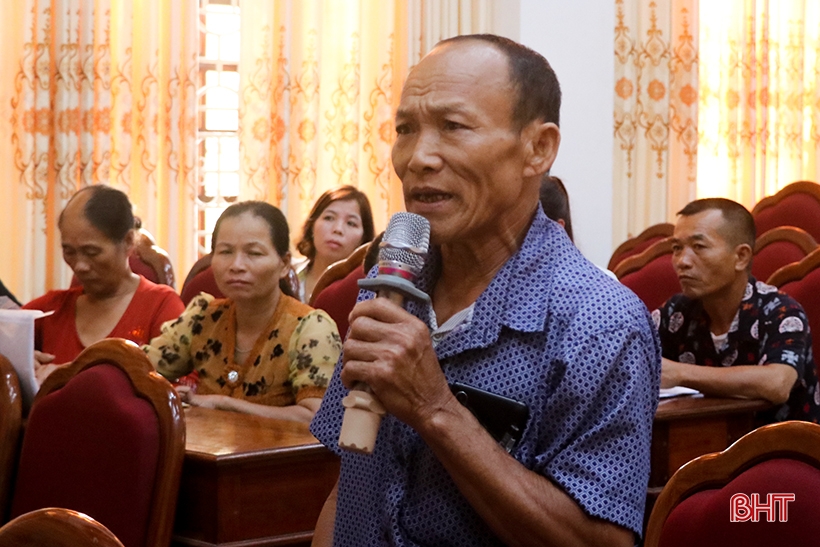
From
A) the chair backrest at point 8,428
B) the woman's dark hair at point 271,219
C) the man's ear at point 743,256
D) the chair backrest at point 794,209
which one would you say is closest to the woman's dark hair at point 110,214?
the woman's dark hair at point 271,219

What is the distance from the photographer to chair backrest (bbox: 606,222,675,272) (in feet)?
15.9

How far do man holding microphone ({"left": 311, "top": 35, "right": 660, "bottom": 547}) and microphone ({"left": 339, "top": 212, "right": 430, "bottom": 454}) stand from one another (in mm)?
23

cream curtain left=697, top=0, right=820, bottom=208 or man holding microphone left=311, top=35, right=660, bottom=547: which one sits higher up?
cream curtain left=697, top=0, right=820, bottom=208

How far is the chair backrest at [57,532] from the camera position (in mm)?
966

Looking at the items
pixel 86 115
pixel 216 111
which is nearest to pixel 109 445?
pixel 86 115

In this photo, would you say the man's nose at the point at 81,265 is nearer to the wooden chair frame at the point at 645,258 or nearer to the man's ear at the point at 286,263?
the man's ear at the point at 286,263

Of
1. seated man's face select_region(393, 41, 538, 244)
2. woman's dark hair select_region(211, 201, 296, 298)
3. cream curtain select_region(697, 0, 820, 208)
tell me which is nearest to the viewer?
seated man's face select_region(393, 41, 538, 244)

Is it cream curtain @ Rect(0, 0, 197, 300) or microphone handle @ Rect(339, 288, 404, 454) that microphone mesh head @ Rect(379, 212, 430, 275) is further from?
cream curtain @ Rect(0, 0, 197, 300)

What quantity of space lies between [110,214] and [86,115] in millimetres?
1580

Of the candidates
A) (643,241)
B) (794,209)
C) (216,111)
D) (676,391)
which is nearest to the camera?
(676,391)

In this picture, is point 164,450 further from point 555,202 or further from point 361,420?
point 555,202

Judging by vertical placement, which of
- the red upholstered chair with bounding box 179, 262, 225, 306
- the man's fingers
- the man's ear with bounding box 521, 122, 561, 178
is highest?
the man's ear with bounding box 521, 122, 561, 178

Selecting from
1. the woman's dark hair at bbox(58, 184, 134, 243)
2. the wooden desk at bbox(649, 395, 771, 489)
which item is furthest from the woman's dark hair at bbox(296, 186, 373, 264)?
the wooden desk at bbox(649, 395, 771, 489)

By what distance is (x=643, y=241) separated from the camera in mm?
4922
